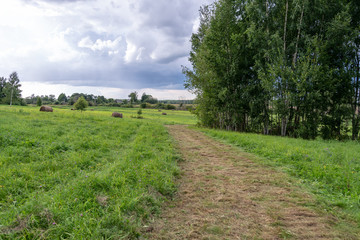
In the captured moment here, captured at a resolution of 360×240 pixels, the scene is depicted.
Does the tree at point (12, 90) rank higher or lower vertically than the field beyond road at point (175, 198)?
higher

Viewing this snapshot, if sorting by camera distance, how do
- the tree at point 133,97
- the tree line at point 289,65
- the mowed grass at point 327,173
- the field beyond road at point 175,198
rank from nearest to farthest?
the field beyond road at point 175,198 < the mowed grass at point 327,173 < the tree line at point 289,65 < the tree at point 133,97

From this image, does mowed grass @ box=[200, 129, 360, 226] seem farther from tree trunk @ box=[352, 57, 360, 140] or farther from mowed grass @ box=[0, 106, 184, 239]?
tree trunk @ box=[352, 57, 360, 140]

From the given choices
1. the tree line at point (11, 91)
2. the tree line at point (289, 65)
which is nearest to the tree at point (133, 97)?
the tree line at point (11, 91)

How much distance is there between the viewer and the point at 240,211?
11.3ft

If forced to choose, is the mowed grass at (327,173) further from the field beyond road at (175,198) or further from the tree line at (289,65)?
the tree line at (289,65)

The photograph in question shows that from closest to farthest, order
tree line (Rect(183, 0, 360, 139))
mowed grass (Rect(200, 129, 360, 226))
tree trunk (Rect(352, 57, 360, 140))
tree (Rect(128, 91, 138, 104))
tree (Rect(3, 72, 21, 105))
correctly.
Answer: mowed grass (Rect(200, 129, 360, 226)), tree line (Rect(183, 0, 360, 139)), tree trunk (Rect(352, 57, 360, 140)), tree (Rect(3, 72, 21, 105)), tree (Rect(128, 91, 138, 104))

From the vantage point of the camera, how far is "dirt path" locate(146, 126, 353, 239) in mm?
2822

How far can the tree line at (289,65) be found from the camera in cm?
1502

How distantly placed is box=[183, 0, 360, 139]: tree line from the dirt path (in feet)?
43.1

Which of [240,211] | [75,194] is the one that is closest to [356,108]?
[240,211]

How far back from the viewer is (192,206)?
12.0 ft

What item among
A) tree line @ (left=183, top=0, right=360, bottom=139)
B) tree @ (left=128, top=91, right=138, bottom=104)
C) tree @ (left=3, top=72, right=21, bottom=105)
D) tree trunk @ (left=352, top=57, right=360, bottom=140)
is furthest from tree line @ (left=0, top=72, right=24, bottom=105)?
tree trunk @ (left=352, top=57, right=360, bottom=140)

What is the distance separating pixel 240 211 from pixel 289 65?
18.2 m

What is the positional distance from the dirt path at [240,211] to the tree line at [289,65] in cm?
1315
